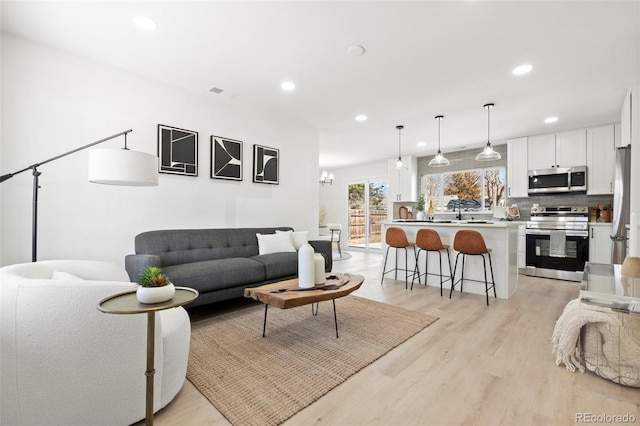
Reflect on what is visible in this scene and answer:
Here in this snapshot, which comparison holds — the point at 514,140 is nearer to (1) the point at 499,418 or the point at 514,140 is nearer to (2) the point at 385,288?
(2) the point at 385,288

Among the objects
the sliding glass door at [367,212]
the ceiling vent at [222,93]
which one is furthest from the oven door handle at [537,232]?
the ceiling vent at [222,93]

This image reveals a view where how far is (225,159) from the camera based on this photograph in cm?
408

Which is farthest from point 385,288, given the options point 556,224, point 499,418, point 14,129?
point 14,129

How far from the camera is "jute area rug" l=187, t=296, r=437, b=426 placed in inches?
65.4

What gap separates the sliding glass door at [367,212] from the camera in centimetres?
855

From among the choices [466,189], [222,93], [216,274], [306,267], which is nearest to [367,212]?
[466,189]

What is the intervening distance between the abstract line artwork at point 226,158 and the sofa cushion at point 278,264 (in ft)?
4.17

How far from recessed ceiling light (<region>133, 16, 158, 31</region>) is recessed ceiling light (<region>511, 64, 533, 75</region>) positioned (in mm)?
3496

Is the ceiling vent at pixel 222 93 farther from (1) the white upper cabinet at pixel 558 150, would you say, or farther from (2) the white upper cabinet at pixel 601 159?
(2) the white upper cabinet at pixel 601 159

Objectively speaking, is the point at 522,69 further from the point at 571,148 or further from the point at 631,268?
the point at 571,148

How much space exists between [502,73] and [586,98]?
160cm

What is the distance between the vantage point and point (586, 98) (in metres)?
3.80

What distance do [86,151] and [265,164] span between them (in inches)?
87.1

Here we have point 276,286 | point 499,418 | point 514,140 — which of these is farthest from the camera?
point 514,140
